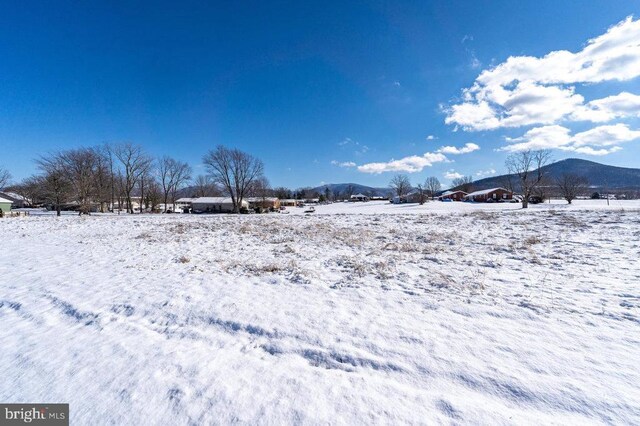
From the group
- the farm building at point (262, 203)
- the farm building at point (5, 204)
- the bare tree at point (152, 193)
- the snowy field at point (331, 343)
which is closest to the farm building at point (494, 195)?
the farm building at point (262, 203)

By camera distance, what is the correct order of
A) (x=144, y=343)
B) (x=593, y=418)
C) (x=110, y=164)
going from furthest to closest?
(x=110, y=164) < (x=144, y=343) < (x=593, y=418)

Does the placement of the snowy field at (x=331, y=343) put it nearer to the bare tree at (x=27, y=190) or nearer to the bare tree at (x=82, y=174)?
the bare tree at (x=82, y=174)

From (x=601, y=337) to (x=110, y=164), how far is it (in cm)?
7487

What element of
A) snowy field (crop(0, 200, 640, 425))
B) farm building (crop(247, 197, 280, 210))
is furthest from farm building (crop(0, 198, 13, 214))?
snowy field (crop(0, 200, 640, 425))

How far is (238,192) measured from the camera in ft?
204

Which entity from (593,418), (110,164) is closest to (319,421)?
(593,418)

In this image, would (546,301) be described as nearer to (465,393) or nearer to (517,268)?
(517,268)

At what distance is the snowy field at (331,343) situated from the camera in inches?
111

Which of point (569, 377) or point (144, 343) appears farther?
point (144, 343)

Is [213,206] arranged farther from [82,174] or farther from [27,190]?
[27,190]

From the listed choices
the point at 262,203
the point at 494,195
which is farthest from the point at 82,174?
the point at 494,195

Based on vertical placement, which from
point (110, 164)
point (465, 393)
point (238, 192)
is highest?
point (110, 164)

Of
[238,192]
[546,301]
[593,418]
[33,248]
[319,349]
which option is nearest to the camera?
[593,418]

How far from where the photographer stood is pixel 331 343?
13.2 ft
